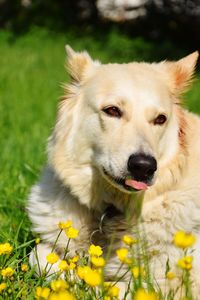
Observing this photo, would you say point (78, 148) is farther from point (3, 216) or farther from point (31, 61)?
point (31, 61)

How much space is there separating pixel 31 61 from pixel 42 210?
8625 millimetres

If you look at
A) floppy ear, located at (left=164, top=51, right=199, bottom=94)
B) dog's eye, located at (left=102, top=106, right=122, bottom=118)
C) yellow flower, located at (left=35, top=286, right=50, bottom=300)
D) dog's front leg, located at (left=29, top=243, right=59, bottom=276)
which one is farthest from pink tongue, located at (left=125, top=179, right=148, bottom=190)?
yellow flower, located at (left=35, top=286, right=50, bottom=300)

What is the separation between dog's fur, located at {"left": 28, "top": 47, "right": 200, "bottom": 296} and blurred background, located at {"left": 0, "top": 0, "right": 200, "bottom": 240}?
3.83ft

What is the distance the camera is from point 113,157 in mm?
3434

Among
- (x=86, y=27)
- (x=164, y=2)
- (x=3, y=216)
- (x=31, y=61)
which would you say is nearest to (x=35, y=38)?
(x=86, y=27)

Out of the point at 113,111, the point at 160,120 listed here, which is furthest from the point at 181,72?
the point at 113,111

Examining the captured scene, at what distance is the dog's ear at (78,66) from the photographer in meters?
4.00

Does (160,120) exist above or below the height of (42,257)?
above

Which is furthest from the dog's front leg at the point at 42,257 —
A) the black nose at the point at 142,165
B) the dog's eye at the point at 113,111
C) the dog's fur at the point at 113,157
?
the dog's eye at the point at 113,111

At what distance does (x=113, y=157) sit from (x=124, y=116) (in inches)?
12.5

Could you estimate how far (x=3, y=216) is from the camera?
4586mm

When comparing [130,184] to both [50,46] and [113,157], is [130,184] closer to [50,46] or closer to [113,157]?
[113,157]

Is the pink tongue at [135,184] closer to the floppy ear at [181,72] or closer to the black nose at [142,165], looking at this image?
the black nose at [142,165]

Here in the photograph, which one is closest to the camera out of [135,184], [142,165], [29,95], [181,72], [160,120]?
[142,165]
